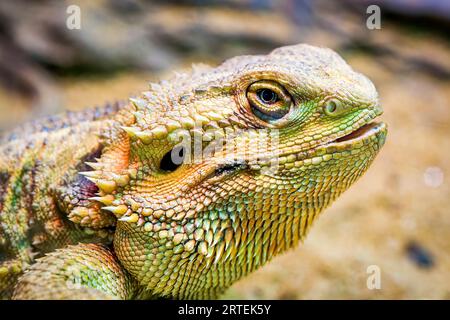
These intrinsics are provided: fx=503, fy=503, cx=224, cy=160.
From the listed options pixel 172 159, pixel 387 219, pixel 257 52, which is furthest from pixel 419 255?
pixel 257 52

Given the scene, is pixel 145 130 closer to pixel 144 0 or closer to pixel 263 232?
pixel 263 232

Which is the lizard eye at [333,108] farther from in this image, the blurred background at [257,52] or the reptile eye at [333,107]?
the blurred background at [257,52]

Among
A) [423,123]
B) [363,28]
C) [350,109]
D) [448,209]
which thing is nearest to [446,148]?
→ [423,123]

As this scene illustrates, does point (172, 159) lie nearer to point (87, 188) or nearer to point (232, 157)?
point (232, 157)

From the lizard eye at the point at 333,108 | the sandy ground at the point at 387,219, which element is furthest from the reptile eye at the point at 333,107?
the sandy ground at the point at 387,219

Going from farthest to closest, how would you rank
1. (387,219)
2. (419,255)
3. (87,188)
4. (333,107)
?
(387,219) < (419,255) < (87,188) < (333,107)
